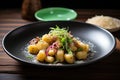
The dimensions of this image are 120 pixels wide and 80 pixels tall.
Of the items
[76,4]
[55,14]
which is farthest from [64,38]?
[76,4]

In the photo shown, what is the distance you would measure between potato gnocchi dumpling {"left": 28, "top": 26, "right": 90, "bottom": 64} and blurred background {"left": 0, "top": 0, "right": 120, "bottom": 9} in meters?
0.80

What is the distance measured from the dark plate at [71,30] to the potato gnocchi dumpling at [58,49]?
1.4 inches

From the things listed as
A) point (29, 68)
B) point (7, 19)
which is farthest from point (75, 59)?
point (7, 19)

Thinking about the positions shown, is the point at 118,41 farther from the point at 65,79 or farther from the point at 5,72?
the point at 5,72

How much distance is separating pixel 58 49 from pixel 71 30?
31 cm

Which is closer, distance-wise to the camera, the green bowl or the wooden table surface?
the wooden table surface

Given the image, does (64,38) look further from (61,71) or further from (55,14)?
(55,14)

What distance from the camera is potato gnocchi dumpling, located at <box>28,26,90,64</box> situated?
1.20m

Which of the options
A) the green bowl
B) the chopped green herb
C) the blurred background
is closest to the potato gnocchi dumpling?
the chopped green herb

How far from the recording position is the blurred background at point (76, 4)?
81.4 inches

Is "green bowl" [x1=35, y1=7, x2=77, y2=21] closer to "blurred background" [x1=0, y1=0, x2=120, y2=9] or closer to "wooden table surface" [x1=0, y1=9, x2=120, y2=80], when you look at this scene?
"blurred background" [x1=0, y1=0, x2=120, y2=9]

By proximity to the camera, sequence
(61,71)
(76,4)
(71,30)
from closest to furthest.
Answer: (61,71) < (71,30) < (76,4)

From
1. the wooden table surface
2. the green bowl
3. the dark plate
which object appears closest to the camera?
the wooden table surface

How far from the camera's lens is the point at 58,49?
1.23 meters
